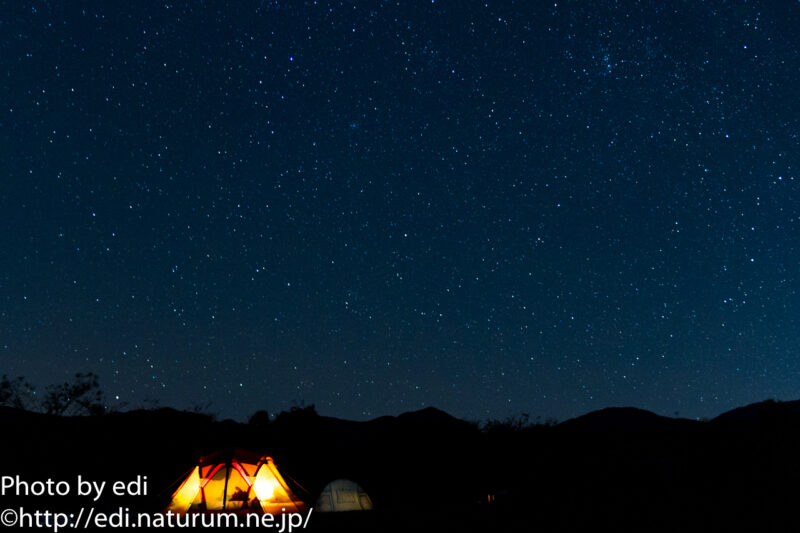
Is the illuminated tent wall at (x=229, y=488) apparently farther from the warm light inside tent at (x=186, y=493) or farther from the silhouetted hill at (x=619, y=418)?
the silhouetted hill at (x=619, y=418)

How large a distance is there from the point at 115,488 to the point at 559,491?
13931 mm

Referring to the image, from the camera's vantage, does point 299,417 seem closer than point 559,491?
→ No

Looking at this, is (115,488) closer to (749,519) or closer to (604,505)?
(604,505)

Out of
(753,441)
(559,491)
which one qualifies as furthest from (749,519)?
(753,441)

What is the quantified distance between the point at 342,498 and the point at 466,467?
16.3m

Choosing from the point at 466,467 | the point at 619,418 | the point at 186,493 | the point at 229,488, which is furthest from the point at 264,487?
the point at 619,418

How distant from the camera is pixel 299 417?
31922 mm

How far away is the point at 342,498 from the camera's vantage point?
14.6m

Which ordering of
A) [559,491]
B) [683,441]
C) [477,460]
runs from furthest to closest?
[477,460], [683,441], [559,491]

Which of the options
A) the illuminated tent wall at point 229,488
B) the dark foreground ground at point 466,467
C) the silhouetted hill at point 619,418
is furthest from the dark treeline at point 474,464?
the silhouetted hill at point 619,418

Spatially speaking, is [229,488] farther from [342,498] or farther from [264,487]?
[342,498]

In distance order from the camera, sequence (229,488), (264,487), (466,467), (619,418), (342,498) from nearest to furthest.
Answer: (229,488) < (264,487) < (342,498) < (466,467) < (619,418)

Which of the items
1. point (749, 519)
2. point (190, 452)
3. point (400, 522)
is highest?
point (190, 452)

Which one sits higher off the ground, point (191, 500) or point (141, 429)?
point (141, 429)
